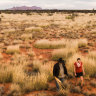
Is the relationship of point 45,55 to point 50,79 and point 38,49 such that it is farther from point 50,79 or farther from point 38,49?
point 50,79

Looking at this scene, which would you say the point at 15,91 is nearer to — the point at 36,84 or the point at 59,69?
the point at 36,84

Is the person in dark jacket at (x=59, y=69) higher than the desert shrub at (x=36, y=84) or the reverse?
higher

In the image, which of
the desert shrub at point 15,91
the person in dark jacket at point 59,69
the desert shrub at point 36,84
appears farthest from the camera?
the desert shrub at point 36,84

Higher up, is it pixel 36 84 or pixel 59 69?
pixel 59 69

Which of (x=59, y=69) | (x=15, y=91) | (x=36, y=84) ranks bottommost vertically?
(x=15, y=91)

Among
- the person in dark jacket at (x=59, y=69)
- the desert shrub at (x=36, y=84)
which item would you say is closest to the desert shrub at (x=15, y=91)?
the desert shrub at (x=36, y=84)

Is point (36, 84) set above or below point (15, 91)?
above

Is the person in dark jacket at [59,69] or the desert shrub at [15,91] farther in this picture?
the person in dark jacket at [59,69]

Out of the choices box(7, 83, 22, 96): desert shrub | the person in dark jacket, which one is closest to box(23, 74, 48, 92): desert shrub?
box(7, 83, 22, 96): desert shrub

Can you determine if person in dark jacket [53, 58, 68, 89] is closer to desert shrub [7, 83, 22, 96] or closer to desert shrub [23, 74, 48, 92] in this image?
desert shrub [23, 74, 48, 92]

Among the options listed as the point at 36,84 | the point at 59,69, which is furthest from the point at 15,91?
the point at 59,69

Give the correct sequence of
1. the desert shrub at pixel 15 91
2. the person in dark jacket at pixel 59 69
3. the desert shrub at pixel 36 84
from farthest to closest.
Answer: the desert shrub at pixel 36 84 → the person in dark jacket at pixel 59 69 → the desert shrub at pixel 15 91

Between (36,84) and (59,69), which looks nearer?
(59,69)

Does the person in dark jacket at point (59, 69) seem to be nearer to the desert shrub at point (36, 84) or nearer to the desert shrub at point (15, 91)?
the desert shrub at point (36, 84)
